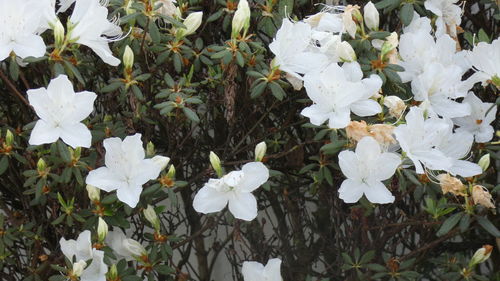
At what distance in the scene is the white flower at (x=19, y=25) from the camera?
173cm

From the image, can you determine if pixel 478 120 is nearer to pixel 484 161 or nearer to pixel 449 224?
pixel 484 161

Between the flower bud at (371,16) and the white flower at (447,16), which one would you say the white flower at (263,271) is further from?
the white flower at (447,16)

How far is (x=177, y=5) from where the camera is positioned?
2.18m

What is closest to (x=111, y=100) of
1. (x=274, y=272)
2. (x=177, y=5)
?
(x=177, y=5)

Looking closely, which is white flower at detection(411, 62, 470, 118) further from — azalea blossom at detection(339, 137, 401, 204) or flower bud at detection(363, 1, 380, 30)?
azalea blossom at detection(339, 137, 401, 204)

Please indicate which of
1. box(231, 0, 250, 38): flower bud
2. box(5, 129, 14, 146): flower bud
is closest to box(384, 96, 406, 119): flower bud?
box(231, 0, 250, 38): flower bud

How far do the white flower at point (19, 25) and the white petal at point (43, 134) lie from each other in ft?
0.49

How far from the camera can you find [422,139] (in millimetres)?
1753

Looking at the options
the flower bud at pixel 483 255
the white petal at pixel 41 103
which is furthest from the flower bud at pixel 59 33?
the flower bud at pixel 483 255

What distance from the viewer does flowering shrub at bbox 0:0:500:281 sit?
1754 millimetres

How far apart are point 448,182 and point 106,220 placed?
76cm

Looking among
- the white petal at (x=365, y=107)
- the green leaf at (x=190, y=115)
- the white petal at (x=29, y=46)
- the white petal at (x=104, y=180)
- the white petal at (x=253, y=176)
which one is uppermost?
the white petal at (x=29, y=46)

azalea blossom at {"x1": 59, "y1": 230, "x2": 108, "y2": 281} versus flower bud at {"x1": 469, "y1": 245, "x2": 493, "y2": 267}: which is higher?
azalea blossom at {"x1": 59, "y1": 230, "x2": 108, "y2": 281}

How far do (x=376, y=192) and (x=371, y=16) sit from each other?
456 millimetres
